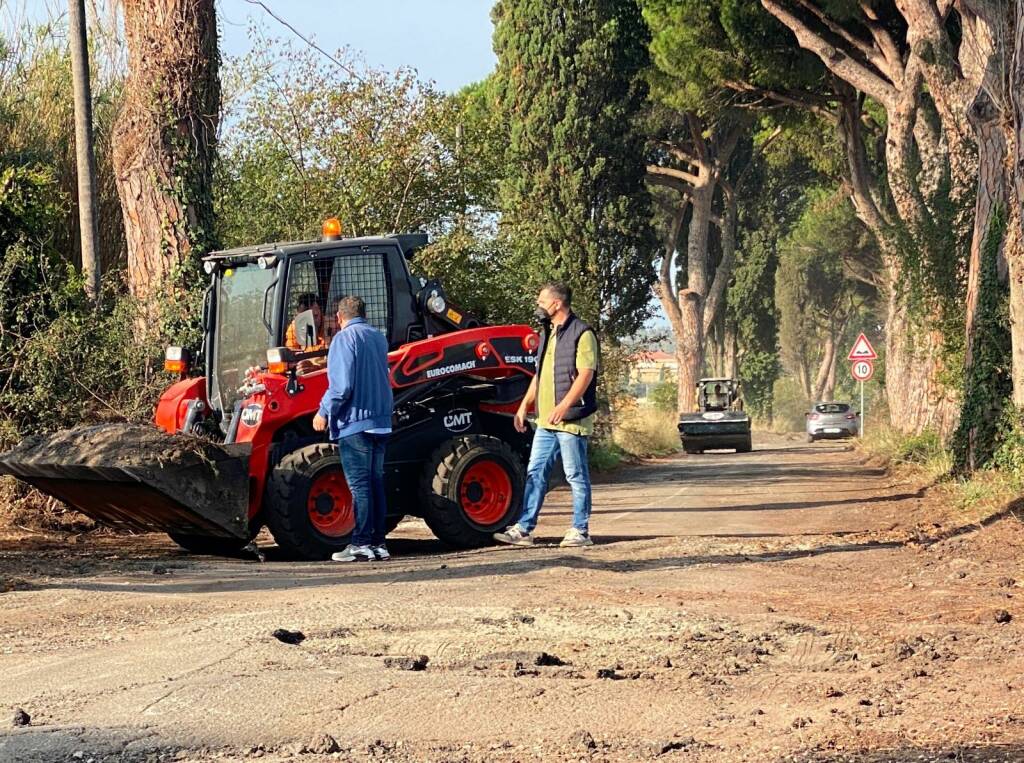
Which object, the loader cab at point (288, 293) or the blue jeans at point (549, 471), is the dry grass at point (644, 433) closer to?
the loader cab at point (288, 293)

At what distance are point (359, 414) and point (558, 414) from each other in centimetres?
170

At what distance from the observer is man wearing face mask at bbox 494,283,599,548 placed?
1170cm

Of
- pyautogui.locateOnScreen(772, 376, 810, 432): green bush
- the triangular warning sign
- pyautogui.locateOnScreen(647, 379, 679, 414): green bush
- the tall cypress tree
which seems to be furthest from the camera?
pyautogui.locateOnScreen(772, 376, 810, 432): green bush

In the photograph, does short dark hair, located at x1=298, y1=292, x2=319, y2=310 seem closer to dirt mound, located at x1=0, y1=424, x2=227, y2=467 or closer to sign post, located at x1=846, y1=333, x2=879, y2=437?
dirt mound, located at x1=0, y1=424, x2=227, y2=467

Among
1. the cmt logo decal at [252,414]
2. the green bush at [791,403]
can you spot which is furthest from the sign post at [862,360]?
the green bush at [791,403]

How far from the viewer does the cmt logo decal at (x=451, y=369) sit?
12.2m

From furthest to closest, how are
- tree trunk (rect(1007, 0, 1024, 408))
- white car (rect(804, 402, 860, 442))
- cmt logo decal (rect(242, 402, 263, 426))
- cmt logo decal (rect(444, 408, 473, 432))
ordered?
1. white car (rect(804, 402, 860, 442))
2. tree trunk (rect(1007, 0, 1024, 408))
3. cmt logo decal (rect(444, 408, 473, 432))
4. cmt logo decal (rect(242, 402, 263, 426))

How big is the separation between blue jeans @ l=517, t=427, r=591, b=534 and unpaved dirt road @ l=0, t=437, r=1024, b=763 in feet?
1.52

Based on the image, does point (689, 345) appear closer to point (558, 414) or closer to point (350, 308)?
point (558, 414)

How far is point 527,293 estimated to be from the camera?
23.1 metres

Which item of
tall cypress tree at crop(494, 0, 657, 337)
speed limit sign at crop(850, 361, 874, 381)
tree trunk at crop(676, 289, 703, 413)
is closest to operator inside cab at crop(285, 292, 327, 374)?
tall cypress tree at crop(494, 0, 657, 337)

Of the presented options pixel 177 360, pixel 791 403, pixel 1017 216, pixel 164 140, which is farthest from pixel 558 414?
pixel 791 403

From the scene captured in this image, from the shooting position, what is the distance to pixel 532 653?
668 centimetres

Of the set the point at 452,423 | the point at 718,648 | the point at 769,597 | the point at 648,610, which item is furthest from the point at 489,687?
the point at 452,423
